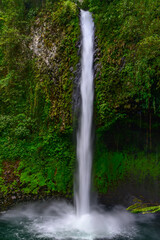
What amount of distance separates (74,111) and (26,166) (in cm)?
282

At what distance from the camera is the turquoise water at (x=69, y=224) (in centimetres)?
508

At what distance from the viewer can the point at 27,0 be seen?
8656 millimetres

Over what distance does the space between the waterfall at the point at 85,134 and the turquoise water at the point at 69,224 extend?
516 mm

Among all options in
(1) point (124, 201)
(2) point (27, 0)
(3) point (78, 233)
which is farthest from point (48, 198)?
(2) point (27, 0)

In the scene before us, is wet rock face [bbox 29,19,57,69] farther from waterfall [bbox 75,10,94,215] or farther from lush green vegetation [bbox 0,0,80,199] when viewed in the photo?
waterfall [bbox 75,10,94,215]

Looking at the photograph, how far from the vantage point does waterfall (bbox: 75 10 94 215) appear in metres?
6.56

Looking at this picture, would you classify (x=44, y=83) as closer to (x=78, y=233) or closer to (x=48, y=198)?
(x=48, y=198)

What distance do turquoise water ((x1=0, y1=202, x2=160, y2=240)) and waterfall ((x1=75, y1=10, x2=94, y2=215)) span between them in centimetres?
52

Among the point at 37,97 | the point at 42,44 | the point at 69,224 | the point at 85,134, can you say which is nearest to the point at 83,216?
the point at 69,224

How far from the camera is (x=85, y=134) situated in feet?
21.6

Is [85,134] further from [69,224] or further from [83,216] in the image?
[69,224]

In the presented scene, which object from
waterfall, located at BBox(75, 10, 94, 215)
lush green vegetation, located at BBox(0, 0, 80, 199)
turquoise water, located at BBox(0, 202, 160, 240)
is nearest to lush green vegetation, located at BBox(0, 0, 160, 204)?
lush green vegetation, located at BBox(0, 0, 80, 199)

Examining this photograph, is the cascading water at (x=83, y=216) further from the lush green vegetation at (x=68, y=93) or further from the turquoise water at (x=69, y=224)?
the lush green vegetation at (x=68, y=93)

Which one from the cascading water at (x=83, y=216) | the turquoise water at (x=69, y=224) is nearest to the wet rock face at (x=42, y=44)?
the cascading water at (x=83, y=216)
